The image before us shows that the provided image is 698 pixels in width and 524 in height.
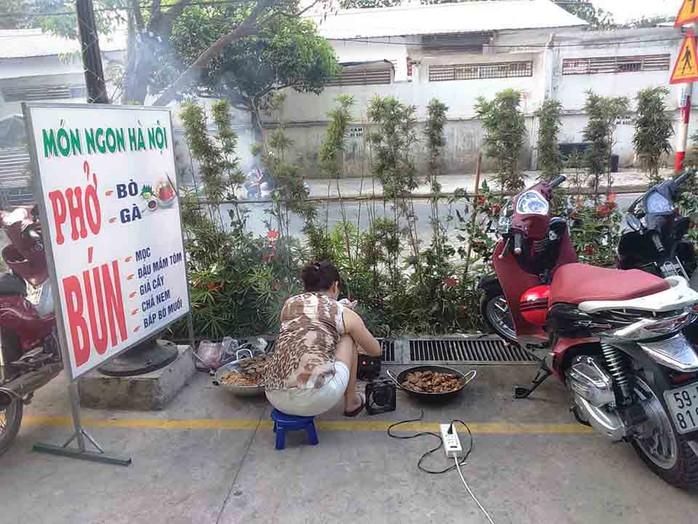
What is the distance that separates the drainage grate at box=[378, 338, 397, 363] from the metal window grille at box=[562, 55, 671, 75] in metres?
13.7

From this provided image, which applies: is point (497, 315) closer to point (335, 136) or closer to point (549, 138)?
point (549, 138)

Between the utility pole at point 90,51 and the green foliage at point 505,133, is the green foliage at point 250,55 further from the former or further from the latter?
the green foliage at point 505,133

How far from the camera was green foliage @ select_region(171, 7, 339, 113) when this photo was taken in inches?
529

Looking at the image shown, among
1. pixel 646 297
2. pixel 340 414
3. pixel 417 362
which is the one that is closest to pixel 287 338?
pixel 340 414

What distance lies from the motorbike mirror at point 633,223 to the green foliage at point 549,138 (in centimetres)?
117

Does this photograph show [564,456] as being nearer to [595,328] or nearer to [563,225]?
[595,328]

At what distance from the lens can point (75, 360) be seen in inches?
115

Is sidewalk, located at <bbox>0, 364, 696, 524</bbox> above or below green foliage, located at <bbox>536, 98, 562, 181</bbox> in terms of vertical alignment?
below

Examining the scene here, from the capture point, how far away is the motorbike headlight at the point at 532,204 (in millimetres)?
3471

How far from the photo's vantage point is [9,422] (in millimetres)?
3133

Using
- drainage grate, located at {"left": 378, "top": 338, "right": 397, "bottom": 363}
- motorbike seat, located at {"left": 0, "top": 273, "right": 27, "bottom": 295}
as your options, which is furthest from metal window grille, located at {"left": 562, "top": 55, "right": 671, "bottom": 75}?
motorbike seat, located at {"left": 0, "top": 273, "right": 27, "bottom": 295}

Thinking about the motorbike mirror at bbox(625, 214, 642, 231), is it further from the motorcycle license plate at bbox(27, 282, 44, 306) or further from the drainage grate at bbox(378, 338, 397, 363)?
the motorcycle license plate at bbox(27, 282, 44, 306)

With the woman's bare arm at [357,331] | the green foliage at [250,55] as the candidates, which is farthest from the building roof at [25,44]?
the woman's bare arm at [357,331]

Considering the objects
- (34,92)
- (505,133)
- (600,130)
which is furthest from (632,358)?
(34,92)
